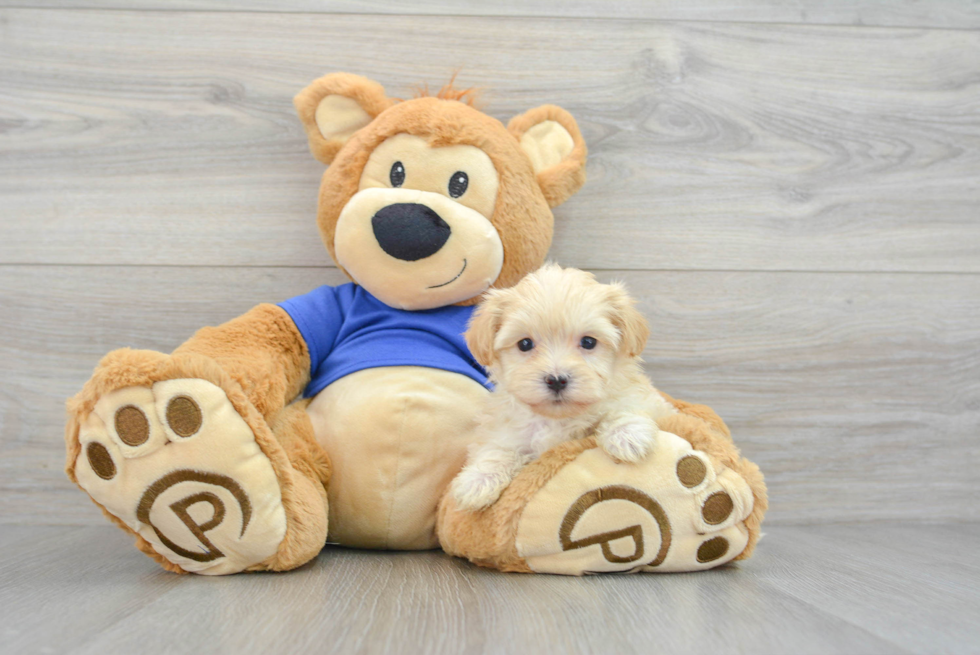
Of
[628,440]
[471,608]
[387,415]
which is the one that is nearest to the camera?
[471,608]

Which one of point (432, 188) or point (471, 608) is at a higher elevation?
point (432, 188)

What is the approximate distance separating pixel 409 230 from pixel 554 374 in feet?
1.16

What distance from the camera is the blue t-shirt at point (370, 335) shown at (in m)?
1.21

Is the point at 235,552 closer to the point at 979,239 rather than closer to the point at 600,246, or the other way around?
the point at 600,246

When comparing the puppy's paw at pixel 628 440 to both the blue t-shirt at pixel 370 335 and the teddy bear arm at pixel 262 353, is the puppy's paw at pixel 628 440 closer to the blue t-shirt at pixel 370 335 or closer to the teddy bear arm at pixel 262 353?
the blue t-shirt at pixel 370 335

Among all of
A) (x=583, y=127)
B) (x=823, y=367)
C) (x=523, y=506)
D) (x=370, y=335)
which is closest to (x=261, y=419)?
(x=370, y=335)

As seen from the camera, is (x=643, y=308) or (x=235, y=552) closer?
(x=235, y=552)

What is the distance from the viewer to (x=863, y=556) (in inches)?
48.4

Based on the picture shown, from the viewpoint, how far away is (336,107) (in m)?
1.33

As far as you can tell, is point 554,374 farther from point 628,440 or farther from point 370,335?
point 370,335

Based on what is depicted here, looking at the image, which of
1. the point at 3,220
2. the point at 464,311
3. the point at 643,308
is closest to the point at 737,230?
the point at 643,308

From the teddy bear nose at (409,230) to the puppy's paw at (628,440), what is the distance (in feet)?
1.34

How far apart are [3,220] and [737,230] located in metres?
1.50

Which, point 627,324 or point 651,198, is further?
point 651,198
